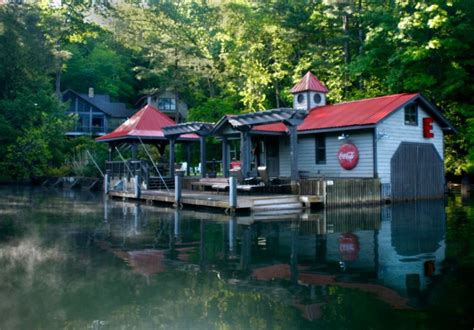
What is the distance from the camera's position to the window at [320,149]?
25219mm

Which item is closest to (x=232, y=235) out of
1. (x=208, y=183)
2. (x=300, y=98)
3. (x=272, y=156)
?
(x=208, y=183)

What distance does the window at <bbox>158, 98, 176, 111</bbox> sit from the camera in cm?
6788

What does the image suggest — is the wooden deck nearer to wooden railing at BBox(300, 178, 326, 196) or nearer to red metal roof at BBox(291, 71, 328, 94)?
wooden railing at BBox(300, 178, 326, 196)

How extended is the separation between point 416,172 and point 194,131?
1156 cm

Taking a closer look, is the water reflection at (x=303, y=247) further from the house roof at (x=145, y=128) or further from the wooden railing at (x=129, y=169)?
the house roof at (x=145, y=128)

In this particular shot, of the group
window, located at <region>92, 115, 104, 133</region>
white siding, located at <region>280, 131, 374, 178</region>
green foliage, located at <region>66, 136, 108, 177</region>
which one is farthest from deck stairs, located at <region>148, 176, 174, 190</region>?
window, located at <region>92, 115, 104, 133</region>

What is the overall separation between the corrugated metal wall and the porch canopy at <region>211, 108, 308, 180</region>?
524cm

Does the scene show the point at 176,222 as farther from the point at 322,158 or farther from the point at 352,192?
the point at 322,158

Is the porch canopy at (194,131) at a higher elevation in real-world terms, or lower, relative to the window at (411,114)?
lower

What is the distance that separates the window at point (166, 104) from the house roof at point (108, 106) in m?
4.38

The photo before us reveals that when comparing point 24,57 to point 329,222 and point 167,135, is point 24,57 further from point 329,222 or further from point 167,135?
point 329,222

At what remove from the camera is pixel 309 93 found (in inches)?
1144

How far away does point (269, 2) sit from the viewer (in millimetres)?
39844

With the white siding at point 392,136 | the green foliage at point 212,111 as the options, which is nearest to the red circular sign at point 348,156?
the white siding at point 392,136
